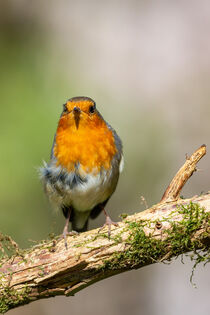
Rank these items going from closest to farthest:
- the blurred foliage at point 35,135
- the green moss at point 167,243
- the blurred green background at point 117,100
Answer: the green moss at point 167,243 < the blurred foliage at point 35,135 < the blurred green background at point 117,100

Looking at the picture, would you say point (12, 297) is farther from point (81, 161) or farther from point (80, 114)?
point (80, 114)

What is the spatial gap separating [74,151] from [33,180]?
215 centimetres

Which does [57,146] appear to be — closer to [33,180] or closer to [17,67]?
[33,180]

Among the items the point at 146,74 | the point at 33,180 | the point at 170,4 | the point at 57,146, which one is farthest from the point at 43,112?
the point at 170,4

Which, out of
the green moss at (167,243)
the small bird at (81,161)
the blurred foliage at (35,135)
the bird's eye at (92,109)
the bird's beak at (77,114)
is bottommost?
the green moss at (167,243)

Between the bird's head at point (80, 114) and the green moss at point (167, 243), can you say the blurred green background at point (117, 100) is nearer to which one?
the bird's head at point (80, 114)

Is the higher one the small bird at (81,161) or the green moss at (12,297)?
the small bird at (81,161)

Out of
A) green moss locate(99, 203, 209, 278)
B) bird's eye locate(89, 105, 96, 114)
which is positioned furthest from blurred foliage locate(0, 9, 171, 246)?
green moss locate(99, 203, 209, 278)

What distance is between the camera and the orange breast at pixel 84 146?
13.9 ft

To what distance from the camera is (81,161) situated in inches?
166

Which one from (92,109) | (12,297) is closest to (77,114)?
(92,109)

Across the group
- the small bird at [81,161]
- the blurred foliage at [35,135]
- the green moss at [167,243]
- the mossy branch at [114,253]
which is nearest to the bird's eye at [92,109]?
the small bird at [81,161]

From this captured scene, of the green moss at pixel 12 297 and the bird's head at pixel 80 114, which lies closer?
the green moss at pixel 12 297

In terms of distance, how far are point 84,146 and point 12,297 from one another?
54.9 inches
